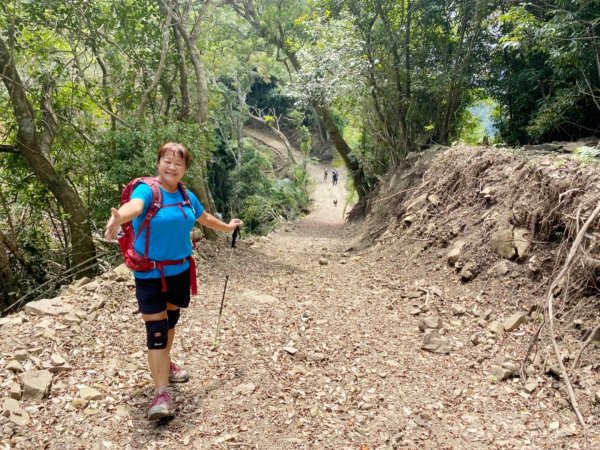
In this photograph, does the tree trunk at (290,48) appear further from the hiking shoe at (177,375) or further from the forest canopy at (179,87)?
the hiking shoe at (177,375)

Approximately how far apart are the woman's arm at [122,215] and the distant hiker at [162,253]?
62 millimetres

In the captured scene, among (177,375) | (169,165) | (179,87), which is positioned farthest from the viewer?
(179,87)

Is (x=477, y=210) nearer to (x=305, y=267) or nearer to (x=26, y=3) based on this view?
(x=305, y=267)

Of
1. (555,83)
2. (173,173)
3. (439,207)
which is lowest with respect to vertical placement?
(439,207)

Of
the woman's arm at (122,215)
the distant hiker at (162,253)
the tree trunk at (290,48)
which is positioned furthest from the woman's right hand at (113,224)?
the tree trunk at (290,48)

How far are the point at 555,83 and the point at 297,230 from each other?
11073 millimetres

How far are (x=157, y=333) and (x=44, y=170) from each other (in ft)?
16.9

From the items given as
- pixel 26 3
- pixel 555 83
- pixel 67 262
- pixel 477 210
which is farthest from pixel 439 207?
pixel 26 3

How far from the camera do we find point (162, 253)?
117 inches

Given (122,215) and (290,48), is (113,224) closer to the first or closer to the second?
(122,215)

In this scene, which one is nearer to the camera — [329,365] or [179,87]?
[329,365]

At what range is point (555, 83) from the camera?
325 inches

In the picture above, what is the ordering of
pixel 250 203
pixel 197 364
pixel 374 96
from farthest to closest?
pixel 250 203 → pixel 374 96 → pixel 197 364

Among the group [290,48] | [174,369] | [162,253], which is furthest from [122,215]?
[290,48]
